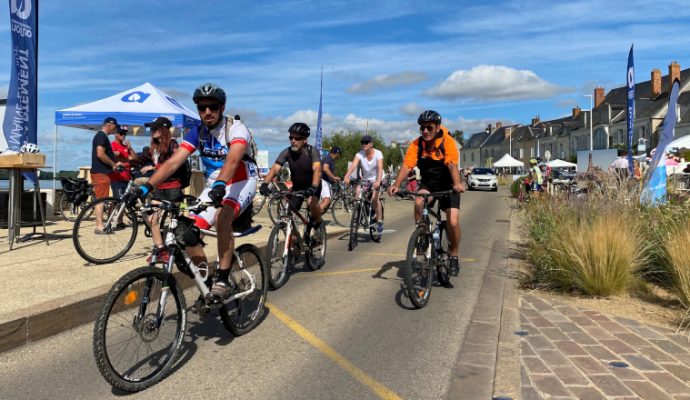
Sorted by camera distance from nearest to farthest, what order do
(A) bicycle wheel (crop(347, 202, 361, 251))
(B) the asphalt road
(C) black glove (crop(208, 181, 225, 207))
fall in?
(B) the asphalt road, (C) black glove (crop(208, 181, 225, 207)), (A) bicycle wheel (crop(347, 202, 361, 251))

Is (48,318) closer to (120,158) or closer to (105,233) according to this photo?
(105,233)

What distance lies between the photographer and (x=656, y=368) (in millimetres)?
3641

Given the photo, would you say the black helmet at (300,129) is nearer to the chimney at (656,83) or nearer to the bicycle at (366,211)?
the bicycle at (366,211)

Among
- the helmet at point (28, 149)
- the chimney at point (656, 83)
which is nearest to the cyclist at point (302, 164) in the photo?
the helmet at point (28, 149)

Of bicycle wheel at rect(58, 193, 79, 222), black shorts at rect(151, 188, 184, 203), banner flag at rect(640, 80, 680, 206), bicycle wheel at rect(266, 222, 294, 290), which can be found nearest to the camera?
bicycle wheel at rect(266, 222, 294, 290)

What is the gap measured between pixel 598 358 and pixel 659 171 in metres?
5.59

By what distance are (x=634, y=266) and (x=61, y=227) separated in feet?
31.4

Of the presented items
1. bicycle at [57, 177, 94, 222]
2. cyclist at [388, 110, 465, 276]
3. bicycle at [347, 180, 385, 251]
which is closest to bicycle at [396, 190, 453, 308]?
cyclist at [388, 110, 465, 276]

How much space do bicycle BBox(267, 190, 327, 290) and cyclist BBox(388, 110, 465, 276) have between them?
1271mm

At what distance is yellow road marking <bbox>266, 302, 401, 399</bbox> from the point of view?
3484mm

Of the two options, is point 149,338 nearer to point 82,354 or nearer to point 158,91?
point 82,354

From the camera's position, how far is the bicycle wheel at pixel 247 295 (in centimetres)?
442

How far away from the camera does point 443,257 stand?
20.3ft

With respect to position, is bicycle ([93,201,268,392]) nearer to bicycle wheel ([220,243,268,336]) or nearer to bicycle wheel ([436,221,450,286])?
bicycle wheel ([220,243,268,336])
